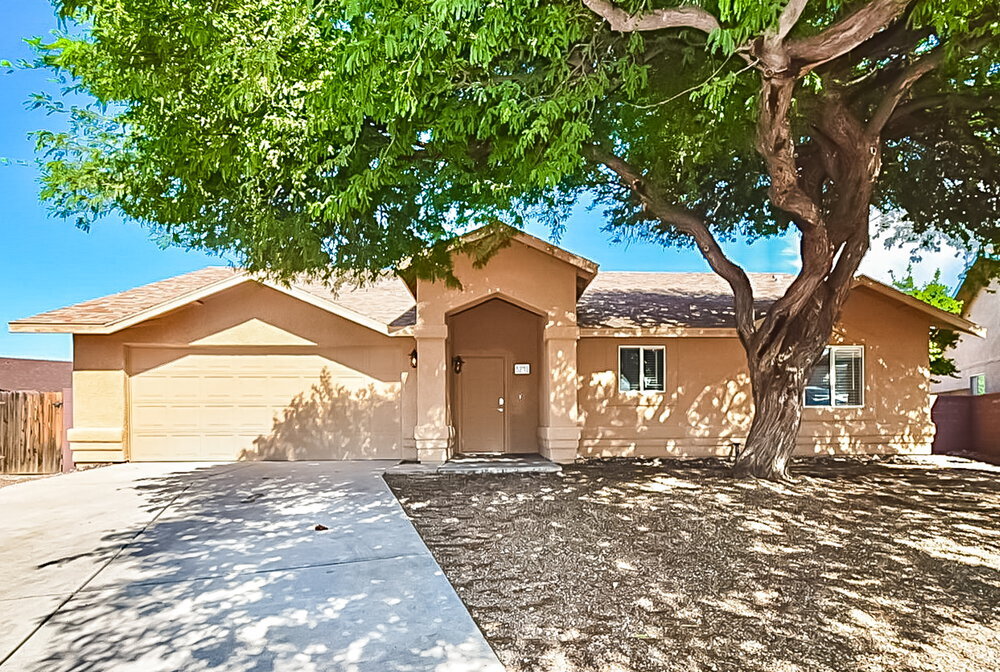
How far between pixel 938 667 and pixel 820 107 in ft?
25.7

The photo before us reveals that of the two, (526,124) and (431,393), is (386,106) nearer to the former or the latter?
(526,124)

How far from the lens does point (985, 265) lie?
44.5 feet

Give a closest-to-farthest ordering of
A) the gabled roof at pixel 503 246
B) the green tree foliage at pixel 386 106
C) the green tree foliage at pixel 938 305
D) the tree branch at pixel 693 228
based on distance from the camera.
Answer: the green tree foliage at pixel 386 106
the tree branch at pixel 693 228
the gabled roof at pixel 503 246
the green tree foliage at pixel 938 305

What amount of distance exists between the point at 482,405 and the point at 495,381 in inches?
23.8

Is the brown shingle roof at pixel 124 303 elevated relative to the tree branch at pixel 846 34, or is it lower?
lower

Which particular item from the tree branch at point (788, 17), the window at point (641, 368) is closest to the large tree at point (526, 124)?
the tree branch at point (788, 17)

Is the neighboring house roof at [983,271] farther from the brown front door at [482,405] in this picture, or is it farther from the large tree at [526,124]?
the brown front door at [482,405]

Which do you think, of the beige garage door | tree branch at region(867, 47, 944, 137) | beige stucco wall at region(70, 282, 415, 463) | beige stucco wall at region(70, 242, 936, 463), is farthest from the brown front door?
tree branch at region(867, 47, 944, 137)

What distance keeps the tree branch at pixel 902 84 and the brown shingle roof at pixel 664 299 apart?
558 cm

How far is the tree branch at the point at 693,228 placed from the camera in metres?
10.2

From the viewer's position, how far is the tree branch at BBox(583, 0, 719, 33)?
6.06m

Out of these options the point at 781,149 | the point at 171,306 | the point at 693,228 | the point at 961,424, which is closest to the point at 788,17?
the point at 781,149

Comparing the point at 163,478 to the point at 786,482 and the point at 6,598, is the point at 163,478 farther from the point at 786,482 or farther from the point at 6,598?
the point at 786,482

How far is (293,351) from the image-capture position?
555 inches
